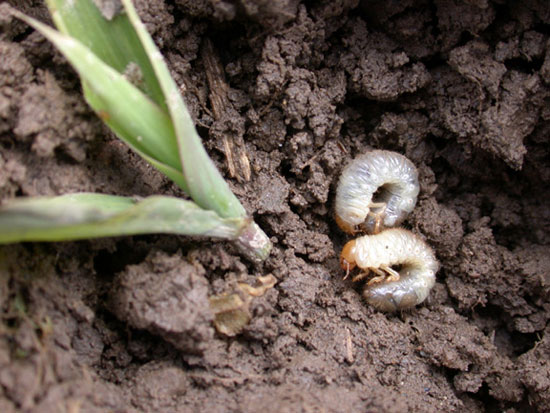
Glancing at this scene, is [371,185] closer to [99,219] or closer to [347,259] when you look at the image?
[347,259]

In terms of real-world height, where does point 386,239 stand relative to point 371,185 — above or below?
below

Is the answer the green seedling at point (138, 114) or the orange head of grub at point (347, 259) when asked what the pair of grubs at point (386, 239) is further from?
the green seedling at point (138, 114)

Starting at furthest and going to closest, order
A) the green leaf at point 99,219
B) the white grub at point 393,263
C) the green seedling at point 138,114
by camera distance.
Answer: the white grub at point 393,263, the green seedling at point 138,114, the green leaf at point 99,219

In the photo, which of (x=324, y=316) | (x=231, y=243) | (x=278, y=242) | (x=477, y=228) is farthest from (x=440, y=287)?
(x=231, y=243)

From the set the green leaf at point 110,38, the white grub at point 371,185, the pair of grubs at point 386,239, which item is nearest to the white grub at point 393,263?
the pair of grubs at point 386,239

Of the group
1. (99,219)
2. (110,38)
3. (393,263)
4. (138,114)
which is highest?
(110,38)

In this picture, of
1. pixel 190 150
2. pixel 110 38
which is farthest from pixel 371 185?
pixel 110 38

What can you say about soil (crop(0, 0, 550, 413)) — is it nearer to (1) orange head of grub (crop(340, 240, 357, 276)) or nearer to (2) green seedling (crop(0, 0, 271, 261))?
(1) orange head of grub (crop(340, 240, 357, 276))
